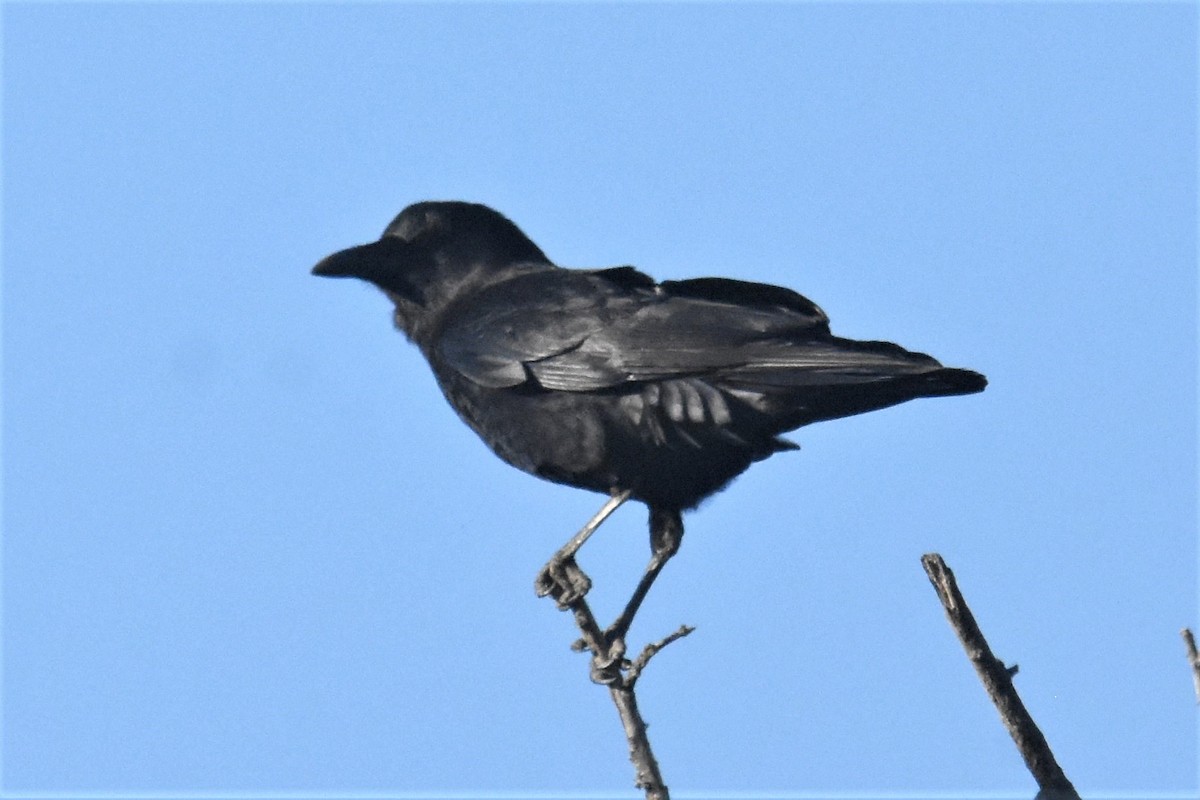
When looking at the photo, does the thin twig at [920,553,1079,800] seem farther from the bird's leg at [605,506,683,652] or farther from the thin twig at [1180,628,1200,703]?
the bird's leg at [605,506,683,652]

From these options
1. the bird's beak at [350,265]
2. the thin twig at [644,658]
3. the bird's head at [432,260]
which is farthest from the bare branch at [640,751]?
the bird's beak at [350,265]

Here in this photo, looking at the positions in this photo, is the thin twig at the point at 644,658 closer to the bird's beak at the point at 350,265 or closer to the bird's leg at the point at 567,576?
the bird's leg at the point at 567,576

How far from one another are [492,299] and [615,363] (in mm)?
1139

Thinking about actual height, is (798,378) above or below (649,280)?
below

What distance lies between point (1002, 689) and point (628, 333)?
10.8ft

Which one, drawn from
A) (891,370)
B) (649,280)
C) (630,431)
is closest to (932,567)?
(891,370)

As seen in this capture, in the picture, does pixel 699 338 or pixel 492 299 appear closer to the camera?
pixel 699 338

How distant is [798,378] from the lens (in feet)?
25.8

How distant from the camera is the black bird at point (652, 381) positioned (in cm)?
788

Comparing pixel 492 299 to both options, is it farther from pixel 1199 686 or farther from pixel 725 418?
pixel 1199 686

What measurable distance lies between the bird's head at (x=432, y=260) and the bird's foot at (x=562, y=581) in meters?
2.07

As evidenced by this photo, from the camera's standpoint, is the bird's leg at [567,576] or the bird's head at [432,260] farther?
the bird's head at [432,260]

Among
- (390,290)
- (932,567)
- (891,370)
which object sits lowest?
(932,567)

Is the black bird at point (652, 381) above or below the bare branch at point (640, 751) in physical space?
above
